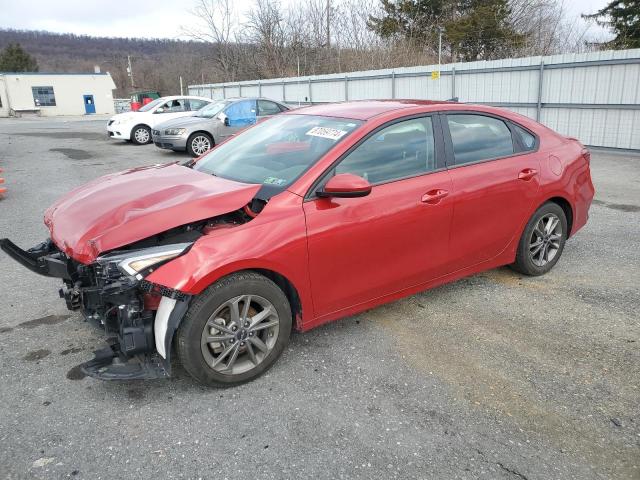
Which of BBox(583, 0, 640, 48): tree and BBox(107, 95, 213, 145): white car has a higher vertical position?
BBox(583, 0, 640, 48): tree

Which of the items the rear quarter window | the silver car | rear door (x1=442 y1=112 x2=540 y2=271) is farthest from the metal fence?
rear door (x1=442 y1=112 x2=540 y2=271)

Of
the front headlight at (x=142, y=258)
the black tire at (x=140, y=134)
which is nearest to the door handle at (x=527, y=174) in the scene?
the front headlight at (x=142, y=258)

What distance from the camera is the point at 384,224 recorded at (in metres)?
3.44

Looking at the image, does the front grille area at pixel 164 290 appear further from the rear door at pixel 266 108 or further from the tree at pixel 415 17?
the tree at pixel 415 17

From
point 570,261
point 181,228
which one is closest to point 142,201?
point 181,228

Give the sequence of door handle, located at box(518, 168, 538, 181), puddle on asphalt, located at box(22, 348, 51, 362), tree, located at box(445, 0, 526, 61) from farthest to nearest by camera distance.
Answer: tree, located at box(445, 0, 526, 61) → door handle, located at box(518, 168, 538, 181) → puddle on asphalt, located at box(22, 348, 51, 362)

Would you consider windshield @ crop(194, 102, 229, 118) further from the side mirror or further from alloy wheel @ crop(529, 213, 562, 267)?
the side mirror

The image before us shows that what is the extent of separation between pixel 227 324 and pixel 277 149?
1436mm

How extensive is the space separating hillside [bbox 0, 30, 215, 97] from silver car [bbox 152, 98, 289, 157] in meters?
29.5

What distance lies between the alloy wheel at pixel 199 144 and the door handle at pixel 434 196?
10476mm

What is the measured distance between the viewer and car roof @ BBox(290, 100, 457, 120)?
3.79 metres

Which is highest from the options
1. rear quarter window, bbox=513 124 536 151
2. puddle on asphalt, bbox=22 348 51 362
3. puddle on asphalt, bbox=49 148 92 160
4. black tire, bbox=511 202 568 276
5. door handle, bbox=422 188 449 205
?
rear quarter window, bbox=513 124 536 151

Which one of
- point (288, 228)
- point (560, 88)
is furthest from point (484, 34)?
point (288, 228)

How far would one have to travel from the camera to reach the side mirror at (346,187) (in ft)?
10.2
